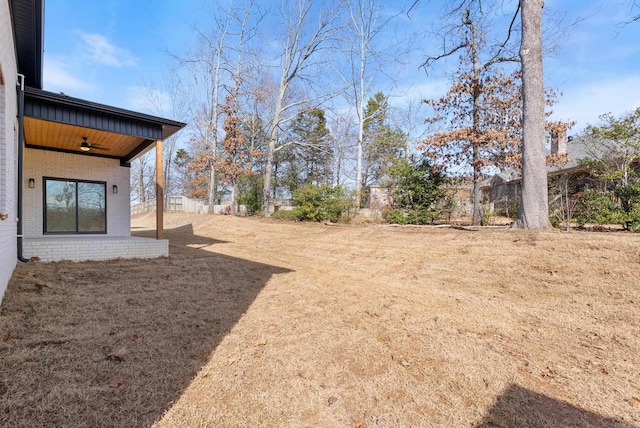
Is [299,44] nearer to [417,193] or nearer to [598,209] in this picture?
[417,193]

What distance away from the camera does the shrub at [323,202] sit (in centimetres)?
1343

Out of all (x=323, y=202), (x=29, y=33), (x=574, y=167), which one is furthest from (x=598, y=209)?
(x=29, y=33)

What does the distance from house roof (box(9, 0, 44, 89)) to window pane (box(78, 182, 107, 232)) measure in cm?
328

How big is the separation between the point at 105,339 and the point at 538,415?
3.46 m

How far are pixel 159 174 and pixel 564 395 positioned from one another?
7728 millimetres

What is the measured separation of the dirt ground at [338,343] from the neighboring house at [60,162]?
2.93 ft

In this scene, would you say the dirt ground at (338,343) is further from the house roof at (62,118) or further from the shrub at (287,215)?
the shrub at (287,215)

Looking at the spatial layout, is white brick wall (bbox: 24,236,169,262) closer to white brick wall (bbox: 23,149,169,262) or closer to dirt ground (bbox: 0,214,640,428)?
white brick wall (bbox: 23,149,169,262)

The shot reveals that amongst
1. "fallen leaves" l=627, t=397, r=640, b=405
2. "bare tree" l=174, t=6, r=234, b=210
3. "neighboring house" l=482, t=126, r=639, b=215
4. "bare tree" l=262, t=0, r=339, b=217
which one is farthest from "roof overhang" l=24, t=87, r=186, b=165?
"neighboring house" l=482, t=126, r=639, b=215

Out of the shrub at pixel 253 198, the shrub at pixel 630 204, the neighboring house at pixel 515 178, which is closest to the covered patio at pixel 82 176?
the shrub at pixel 630 204

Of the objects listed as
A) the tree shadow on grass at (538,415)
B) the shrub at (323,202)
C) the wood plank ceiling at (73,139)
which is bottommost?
the tree shadow on grass at (538,415)

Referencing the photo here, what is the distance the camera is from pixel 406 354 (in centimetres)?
288

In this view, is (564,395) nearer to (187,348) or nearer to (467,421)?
(467,421)

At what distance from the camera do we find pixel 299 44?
17.4 meters
